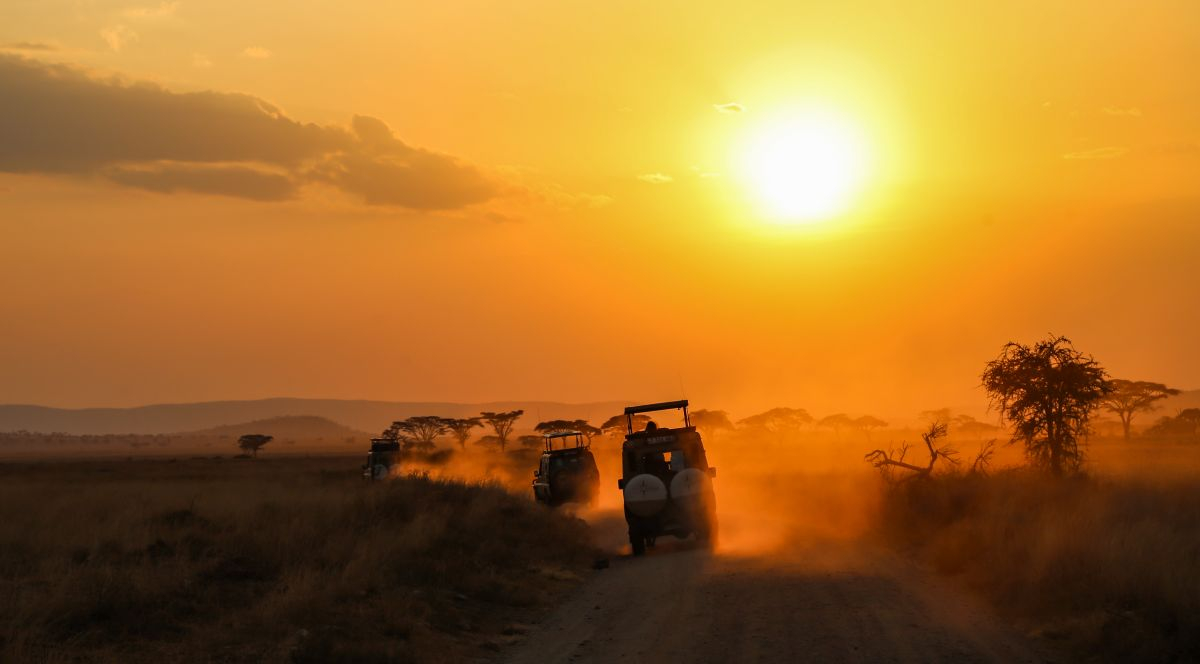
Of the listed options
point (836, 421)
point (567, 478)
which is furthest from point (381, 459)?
point (836, 421)

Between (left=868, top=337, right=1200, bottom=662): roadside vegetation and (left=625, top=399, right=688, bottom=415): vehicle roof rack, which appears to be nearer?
(left=868, top=337, right=1200, bottom=662): roadside vegetation

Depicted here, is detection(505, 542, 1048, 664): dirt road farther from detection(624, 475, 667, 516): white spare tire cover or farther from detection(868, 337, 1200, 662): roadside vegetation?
detection(624, 475, 667, 516): white spare tire cover

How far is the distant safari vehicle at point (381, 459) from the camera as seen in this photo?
157ft

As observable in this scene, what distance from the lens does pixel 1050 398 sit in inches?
1177

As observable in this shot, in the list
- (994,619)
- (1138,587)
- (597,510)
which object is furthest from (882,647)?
(597,510)

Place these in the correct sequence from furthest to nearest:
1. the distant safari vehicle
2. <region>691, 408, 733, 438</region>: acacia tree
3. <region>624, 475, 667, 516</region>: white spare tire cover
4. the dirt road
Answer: <region>691, 408, 733, 438</region>: acacia tree < the distant safari vehicle < <region>624, 475, 667, 516</region>: white spare tire cover < the dirt road

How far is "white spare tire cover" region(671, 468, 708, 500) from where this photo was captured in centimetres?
2355

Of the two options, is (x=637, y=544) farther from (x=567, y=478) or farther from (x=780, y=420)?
(x=780, y=420)

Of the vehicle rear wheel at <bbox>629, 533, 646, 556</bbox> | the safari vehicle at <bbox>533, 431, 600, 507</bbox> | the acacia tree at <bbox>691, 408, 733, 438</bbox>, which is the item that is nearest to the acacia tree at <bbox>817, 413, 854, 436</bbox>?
the acacia tree at <bbox>691, 408, 733, 438</bbox>

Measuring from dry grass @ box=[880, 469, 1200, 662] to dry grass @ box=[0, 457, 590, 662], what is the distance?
781 centimetres

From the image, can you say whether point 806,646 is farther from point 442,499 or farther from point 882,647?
point 442,499

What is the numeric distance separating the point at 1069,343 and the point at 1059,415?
2.19 m

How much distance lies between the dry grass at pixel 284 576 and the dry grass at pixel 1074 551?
781cm

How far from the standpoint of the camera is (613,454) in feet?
259
